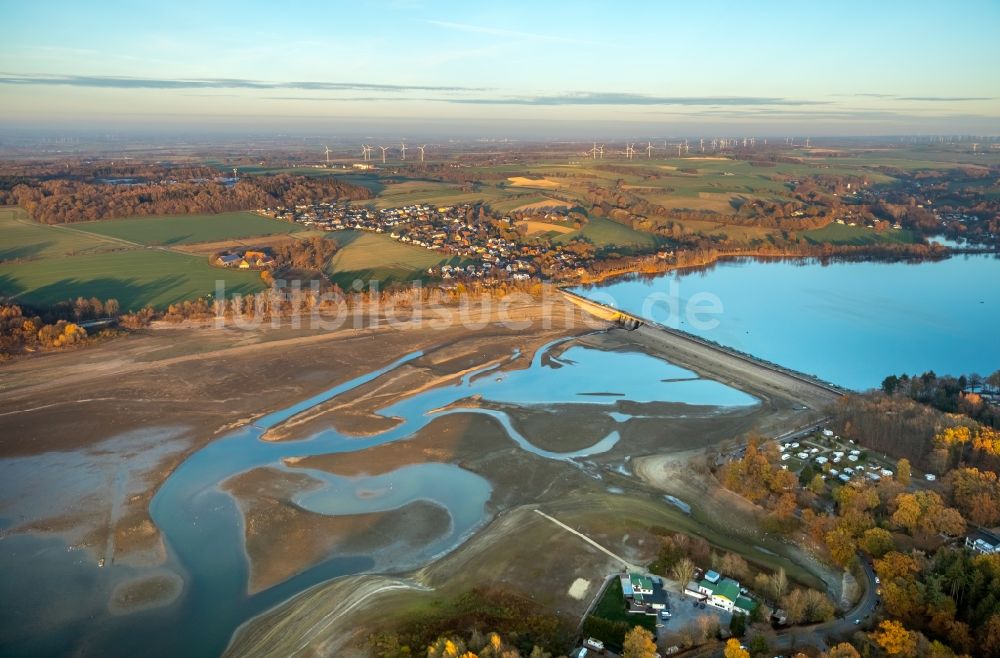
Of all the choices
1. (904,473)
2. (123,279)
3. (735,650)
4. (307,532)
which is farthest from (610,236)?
(735,650)

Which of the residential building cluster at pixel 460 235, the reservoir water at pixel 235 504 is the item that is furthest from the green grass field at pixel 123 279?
the reservoir water at pixel 235 504

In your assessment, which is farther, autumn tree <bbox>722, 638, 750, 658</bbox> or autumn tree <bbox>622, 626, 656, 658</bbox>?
autumn tree <bbox>622, 626, 656, 658</bbox>

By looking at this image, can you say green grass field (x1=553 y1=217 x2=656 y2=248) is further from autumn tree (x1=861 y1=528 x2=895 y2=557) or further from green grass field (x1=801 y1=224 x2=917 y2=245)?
autumn tree (x1=861 y1=528 x2=895 y2=557)

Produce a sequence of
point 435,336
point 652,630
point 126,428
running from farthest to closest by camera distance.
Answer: point 435,336 < point 126,428 < point 652,630

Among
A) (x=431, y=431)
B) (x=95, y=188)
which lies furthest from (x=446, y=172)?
(x=431, y=431)

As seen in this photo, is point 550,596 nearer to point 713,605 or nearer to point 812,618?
point 713,605

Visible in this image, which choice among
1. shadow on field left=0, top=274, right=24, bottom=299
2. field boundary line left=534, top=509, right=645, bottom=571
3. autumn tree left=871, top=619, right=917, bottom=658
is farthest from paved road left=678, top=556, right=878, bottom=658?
shadow on field left=0, top=274, right=24, bottom=299
